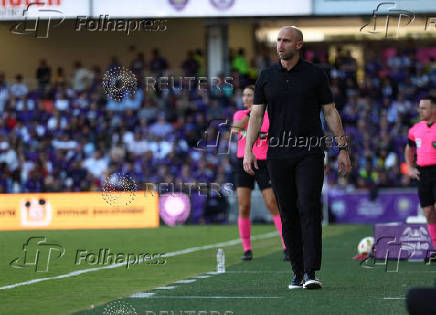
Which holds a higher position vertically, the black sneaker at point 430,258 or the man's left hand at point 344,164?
the man's left hand at point 344,164

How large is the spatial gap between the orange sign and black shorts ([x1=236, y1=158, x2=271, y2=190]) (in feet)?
38.9

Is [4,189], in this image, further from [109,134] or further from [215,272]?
[215,272]

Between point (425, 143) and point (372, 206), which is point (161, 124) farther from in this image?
point (425, 143)

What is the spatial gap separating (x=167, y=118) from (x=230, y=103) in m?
1.83

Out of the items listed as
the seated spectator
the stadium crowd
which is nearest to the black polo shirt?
the stadium crowd

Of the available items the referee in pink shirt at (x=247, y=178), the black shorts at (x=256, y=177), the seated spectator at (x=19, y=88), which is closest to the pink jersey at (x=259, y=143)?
the referee in pink shirt at (x=247, y=178)

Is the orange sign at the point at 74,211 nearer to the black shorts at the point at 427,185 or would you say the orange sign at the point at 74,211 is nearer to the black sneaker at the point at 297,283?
the black shorts at the point at 427,185

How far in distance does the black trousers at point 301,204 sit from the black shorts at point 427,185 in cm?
407

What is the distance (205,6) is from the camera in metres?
29.3

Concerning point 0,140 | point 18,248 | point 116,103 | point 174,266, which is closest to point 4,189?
point 0,140

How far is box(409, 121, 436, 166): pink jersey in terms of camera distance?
12.9 m

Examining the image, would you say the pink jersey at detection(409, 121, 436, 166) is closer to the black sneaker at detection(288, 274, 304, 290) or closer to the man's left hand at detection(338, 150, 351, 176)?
the man's left hand at detection(338, 150, 351, 176)

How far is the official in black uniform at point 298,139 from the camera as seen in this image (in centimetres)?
897

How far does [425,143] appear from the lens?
12938 mm
